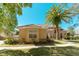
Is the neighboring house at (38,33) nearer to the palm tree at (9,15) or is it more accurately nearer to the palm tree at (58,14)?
the palm tree at (58,14)

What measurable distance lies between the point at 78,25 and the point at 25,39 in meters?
1.20

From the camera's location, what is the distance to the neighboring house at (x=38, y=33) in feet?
12.4

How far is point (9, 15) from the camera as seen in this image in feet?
13.3

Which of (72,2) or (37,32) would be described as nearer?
(72,2)

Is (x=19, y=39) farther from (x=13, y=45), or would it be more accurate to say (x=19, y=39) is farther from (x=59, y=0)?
(x=59, y=0)

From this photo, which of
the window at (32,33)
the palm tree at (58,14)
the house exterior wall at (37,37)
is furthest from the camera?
the window at (32,33)

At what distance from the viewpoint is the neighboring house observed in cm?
379

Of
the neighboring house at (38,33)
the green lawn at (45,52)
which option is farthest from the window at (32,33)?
the green lawn at (45,52)

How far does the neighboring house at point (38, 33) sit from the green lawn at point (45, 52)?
0.22 meters

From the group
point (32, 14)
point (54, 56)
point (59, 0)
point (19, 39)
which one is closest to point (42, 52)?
point (54, 56)

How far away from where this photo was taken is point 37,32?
156 inches

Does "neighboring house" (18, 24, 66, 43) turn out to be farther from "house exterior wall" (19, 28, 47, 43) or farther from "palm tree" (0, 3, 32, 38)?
"palm tree" (0, 3, 32, 38)

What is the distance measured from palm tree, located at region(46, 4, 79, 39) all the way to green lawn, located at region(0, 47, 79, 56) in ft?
1.16

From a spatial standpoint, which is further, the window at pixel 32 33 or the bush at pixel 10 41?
the window at pixel 32 33
